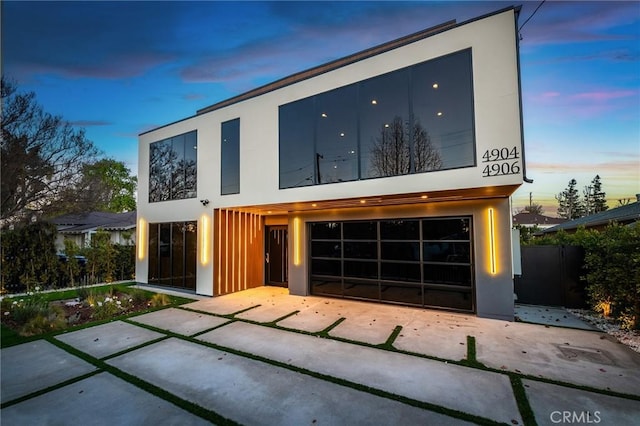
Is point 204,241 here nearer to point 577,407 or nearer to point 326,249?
point 326,249

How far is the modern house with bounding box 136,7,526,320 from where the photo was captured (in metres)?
5.41

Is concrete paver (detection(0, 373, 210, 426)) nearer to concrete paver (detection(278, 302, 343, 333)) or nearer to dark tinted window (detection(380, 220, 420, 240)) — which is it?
concrete paver (detection(278, 302, 343, 333))

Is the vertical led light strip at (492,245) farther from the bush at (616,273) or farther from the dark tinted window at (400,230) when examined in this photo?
the bush at (616,273)

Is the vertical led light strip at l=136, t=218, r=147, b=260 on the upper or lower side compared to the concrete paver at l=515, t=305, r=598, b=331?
upper

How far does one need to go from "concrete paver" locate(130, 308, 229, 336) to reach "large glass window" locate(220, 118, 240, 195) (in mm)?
3780

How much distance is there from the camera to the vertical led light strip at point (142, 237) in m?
11.0

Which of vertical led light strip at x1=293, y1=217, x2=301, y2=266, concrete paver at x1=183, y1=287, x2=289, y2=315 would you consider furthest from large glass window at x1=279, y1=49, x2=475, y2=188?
concrete paver at x1=183, y1=287, x2=289, y2=315

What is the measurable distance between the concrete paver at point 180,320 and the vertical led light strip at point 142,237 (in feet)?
16.4

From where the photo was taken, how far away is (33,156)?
9.71m

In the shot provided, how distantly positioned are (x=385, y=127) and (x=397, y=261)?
3.62m

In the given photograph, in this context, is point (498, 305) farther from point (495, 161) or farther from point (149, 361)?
point (149, 361)

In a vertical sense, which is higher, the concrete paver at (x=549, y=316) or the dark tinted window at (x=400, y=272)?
the dark tinted window at (x=400, y=272)

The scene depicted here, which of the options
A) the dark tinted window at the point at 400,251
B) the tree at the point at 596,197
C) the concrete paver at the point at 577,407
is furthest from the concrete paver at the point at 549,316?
the tree at the point at 596,197

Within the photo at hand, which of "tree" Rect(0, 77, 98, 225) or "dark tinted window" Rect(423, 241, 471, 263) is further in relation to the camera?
"tree" Rect(0, 77, 98, 225)
